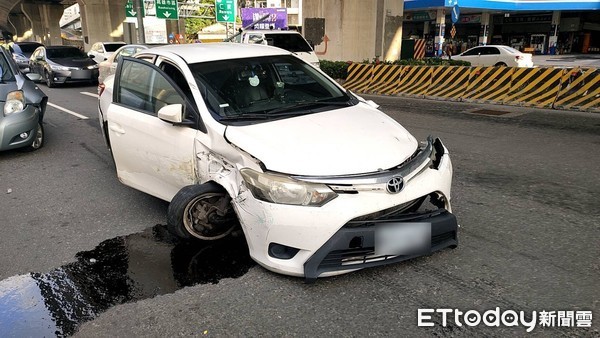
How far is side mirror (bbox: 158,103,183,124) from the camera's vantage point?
13.0ft

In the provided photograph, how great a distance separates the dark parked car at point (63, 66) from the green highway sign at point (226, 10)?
43.3ft

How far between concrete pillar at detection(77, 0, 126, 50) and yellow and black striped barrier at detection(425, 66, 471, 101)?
28.3 metres

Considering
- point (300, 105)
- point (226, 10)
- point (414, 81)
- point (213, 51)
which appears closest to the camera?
point (300, 105)

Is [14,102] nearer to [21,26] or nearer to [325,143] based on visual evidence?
[325,143]

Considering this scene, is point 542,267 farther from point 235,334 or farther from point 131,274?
point 131,274

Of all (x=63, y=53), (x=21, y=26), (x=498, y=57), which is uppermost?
(x=21, y=26)

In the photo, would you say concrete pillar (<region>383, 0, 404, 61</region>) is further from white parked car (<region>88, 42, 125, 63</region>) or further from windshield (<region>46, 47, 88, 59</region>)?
windshield (<region>46, 47, 88, 59</region>)

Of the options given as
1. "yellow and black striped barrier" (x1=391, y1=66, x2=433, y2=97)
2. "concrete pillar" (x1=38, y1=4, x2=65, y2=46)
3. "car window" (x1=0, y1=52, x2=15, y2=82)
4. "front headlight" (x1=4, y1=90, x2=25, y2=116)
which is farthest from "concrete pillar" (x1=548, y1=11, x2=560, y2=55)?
"concrete pillar" (x1=38, y1=4, x2=65, y2=46)

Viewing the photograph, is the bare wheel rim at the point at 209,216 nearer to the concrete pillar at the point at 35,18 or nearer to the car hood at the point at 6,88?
the car hood at the point at 6,88

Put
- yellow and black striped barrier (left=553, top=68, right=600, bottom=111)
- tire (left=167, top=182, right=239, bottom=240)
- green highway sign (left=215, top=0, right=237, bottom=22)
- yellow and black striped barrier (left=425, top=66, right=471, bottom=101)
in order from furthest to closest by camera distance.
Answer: green highway sign (left=215, top=0, right=237, bottom=22) < yellow and black striped barrier (left=425, top=66, right=471, bottom=101) < yellow and black striped barrier (left=553, top=68, right=600, bottom=111) < tire (left=167, top=182, right=239, bottom=240)

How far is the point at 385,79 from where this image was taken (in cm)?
1538

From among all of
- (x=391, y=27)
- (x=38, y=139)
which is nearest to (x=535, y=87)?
(x=391, y=27)

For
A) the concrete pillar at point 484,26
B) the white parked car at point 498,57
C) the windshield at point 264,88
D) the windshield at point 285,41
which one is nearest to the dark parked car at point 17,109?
the windshield at point 264,88

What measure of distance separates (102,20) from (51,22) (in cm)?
2639
